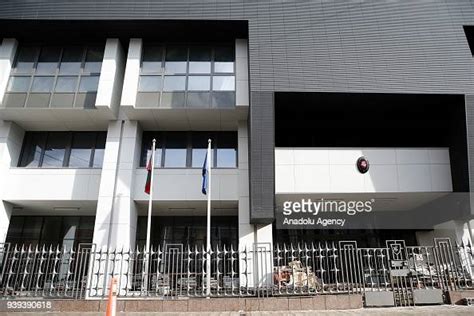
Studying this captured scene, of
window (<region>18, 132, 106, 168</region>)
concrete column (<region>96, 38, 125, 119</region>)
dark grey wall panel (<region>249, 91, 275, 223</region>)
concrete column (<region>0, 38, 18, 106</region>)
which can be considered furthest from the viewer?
window (<region>18, 132, 106, 168</region>)

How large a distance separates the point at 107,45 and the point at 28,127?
5.83 metres

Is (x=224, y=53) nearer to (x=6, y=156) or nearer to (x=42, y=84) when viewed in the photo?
(x=42, y=84)

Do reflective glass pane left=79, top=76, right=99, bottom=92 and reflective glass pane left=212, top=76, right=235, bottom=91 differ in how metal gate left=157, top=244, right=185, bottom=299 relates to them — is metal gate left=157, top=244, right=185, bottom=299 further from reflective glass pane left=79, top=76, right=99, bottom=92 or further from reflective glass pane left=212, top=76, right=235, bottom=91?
reflective glass pane left=79, top=76, right=99, bottom=92

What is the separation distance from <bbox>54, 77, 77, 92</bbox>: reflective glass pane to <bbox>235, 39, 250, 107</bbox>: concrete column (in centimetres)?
781

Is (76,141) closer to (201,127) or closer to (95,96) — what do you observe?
(95,96)

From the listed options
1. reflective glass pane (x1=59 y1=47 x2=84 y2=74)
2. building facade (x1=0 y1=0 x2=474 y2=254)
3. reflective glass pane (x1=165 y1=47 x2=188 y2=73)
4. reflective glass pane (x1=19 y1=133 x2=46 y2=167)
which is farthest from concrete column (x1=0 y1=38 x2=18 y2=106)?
reflective glass pane (x1=165 y1=47 x2=188 y2=73)

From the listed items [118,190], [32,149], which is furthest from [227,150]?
[32,149]

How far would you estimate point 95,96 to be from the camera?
1728cm

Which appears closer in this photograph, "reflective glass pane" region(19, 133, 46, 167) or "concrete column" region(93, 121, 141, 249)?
"concrete column" region(93, 121, 141, 249)

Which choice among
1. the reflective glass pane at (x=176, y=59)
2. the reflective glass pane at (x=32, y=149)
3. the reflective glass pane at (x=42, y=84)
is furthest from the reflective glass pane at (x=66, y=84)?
the reflective glass pane at (x=176, y=59)

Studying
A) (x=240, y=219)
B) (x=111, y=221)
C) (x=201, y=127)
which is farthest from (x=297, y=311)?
(x=201, y=127)

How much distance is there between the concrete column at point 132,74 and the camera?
1691 centimetres

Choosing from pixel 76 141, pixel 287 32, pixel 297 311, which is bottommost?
pixel 297 311

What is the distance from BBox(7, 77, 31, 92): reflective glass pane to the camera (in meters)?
17.5
